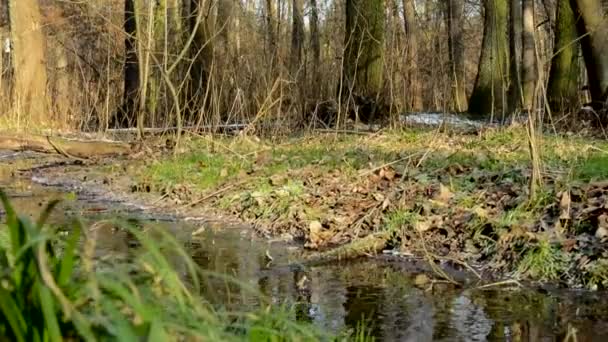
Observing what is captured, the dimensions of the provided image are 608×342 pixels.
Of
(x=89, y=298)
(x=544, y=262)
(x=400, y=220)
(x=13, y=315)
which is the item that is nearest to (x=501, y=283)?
(x=544, y=262)

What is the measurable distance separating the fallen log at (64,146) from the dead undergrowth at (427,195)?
103 cm

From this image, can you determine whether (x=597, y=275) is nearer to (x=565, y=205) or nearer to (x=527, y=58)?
(x=565, y=205)

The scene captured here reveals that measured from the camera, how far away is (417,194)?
536 cm

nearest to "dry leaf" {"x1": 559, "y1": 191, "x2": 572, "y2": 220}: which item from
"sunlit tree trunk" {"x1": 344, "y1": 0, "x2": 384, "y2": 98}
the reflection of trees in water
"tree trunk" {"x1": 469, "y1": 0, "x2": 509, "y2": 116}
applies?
the reflection of trees in water

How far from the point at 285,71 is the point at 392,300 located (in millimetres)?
6753

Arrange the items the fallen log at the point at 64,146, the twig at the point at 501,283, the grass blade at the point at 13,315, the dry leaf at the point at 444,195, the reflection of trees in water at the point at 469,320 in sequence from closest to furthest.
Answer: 1. the grass blade at the point at 13,315
2. the reflection of trees in water at the point at 469,320
3. the twig at the point at 501,283
4. the dry leaf at the point at 444,195
5. the fallen log at the point at 64,146

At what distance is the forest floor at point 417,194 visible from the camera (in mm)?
4297

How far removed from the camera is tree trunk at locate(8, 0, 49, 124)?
45.4 ft

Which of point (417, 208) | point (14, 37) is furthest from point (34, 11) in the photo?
point (417, 208)

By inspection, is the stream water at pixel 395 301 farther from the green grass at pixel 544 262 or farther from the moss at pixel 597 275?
the green grass at pixel 544 262

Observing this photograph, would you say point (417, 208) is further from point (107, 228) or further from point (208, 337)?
point (208, 337)

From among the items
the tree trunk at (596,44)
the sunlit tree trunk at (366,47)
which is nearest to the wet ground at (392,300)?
the sunlit tree trunk at (366,47)

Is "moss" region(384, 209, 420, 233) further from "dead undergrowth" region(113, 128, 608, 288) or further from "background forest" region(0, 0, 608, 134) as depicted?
"background forest" region(0, 0, 608, 134)

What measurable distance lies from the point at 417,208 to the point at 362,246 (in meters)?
0.55
